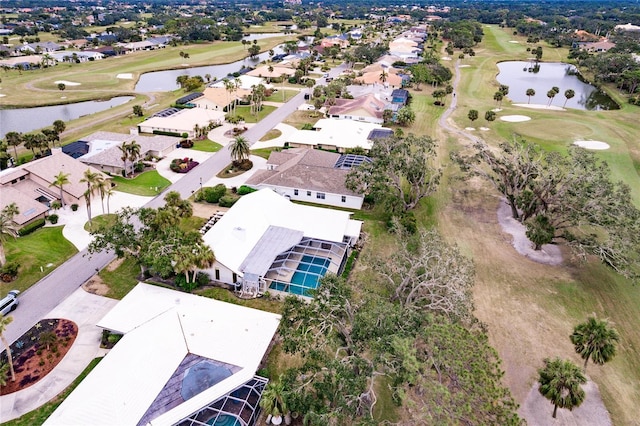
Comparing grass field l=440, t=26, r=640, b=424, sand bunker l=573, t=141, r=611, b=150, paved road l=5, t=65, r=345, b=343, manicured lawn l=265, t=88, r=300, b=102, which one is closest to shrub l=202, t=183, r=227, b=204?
paved road l=5, t=65, r=345, b=343

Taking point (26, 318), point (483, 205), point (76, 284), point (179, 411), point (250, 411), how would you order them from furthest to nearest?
point (483, 205)
point (76, 284)
point (26, 318)
point (250, 411)
point (179, 411)

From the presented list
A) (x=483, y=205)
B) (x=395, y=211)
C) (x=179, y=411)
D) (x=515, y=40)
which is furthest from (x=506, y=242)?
(x=515, y=40)

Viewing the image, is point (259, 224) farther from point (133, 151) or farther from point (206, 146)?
point (206, 146)

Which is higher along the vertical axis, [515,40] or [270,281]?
[515,40]

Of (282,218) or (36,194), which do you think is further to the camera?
(36,194)

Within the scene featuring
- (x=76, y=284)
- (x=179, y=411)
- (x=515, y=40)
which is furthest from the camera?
(x=515, y=40)

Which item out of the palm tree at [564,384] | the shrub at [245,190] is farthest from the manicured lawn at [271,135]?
the palm tree at [564,384]

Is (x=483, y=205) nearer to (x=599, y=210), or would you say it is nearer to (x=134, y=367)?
(x=599, y=210)

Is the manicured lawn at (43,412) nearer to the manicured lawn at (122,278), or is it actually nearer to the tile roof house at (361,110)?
the manicured lawn at (122,278)
